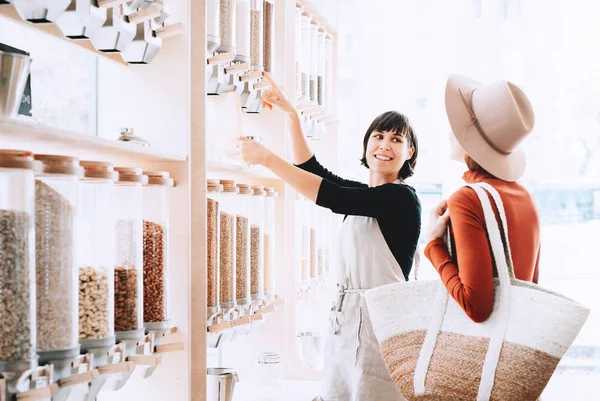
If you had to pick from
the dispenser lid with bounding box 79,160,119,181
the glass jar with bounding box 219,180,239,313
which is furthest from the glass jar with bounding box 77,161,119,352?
the glass jar with bounding box 219,180,239,313

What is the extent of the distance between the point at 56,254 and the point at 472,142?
111 cm

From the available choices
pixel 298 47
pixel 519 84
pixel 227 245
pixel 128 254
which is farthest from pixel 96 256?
pixel 519 84

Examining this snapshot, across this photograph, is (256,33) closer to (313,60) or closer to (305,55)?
(305,55)

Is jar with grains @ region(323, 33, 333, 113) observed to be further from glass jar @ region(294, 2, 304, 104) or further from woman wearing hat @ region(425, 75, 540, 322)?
woman wearing hat @ region(425, 75, 540, 322)

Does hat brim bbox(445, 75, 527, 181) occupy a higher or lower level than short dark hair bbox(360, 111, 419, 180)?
lower

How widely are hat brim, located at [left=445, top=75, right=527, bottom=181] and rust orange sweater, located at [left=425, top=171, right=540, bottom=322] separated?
Result: 0.12ft

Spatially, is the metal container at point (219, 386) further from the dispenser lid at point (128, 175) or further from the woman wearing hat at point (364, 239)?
the dispenser lid at point (128, 175)

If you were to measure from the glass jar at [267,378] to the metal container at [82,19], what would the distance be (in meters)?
1.33

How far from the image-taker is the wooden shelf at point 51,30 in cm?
127

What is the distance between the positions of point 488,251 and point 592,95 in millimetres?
2987

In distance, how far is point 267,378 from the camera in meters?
2.38

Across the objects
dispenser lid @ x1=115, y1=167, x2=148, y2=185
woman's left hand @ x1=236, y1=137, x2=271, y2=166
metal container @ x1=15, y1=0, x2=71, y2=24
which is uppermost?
metal container @ x1=15, y1=0, x2=71, y2=24

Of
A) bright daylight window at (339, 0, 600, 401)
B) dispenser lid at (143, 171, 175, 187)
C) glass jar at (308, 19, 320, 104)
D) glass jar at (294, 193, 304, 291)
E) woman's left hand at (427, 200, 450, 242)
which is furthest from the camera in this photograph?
bright daylight window at (339, 0, 600, 401)

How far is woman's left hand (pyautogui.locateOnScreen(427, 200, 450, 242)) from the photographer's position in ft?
6.09
